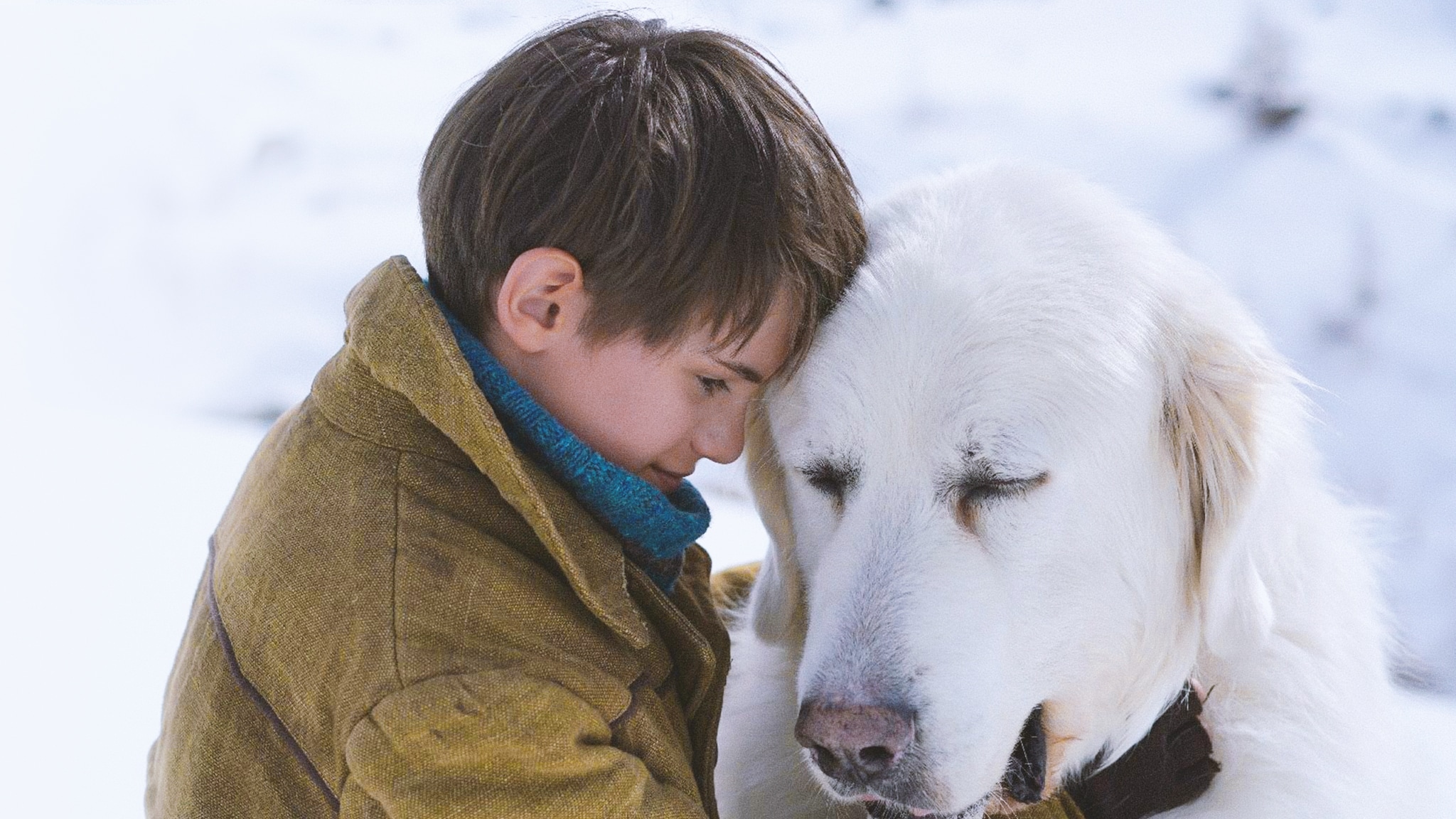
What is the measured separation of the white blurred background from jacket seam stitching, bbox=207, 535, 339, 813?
1696 millimetres

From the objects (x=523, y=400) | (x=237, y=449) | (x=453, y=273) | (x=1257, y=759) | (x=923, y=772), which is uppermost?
(x=453, y=273)

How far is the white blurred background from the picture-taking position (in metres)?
3.92

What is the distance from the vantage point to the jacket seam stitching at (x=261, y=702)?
1.59 metres

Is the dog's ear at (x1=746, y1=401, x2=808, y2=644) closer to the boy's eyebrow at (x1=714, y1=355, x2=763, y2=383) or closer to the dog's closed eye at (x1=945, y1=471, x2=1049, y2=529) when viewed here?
the boy's eyebrow at (x1=714, y1=355, x2=763, y2=383)

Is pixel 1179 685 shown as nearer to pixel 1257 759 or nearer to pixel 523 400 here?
pixel 1257 759

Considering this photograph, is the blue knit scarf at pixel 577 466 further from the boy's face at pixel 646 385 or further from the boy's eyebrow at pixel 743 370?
the boy's eyebrow at pixel 743 370

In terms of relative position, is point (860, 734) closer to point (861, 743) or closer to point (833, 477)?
point (861, 743)

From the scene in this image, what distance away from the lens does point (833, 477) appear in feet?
6.01

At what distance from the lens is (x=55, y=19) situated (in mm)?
5453

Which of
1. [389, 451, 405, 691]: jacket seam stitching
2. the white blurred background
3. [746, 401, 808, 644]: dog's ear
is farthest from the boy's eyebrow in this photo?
the white blurred background

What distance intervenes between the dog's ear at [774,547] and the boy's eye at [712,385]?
109 mm

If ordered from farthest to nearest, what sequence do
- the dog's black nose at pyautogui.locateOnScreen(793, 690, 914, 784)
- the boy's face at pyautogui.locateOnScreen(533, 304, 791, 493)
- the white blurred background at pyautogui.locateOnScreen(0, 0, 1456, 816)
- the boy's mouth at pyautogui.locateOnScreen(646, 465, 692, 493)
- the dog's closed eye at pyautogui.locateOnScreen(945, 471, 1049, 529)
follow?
the white blurred background at pyautogui.locateOnScreen(0, 0, 1456, 816) → the boy's mouth at pyautogui.locateOnScreen(646, 465, 692, 493) → the boy's face at pyautogui.locateOnScreen(533, 304, 791, 493) → the dog's closed eye at pyautogui.locateOnScreen(945, 471, 1049, 529) → the dog's black nose at pyautogui.locateOnScreen(793, 690, 914, 784)

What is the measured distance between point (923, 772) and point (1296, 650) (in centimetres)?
69

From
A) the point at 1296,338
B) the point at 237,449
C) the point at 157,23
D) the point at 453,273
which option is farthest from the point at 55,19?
the point at 1296,338
